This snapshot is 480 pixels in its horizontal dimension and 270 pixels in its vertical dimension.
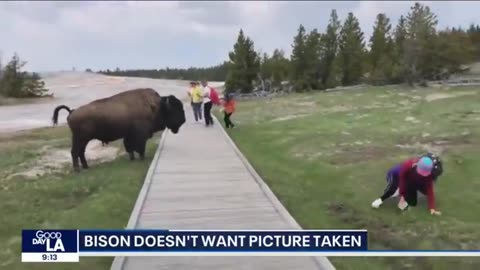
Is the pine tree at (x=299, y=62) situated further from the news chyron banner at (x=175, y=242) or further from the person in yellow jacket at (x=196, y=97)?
the news chyron banner at (x=175, y=242)

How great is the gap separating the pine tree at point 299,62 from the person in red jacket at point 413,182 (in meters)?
43.6

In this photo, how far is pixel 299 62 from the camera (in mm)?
56188

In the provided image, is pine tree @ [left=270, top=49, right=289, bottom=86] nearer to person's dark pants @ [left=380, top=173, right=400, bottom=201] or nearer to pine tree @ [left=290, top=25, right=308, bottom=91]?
pine tree @ [left=290, top=25, right=308, bottom=91]

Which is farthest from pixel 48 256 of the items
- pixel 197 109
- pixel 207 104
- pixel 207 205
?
pixel 197 109

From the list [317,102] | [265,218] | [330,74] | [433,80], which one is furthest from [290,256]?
[330,74]

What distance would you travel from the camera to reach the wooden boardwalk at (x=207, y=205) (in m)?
7.71

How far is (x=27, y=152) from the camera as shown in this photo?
2047 cm

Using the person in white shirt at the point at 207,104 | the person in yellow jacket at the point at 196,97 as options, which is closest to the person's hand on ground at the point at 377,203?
the person in white shirt at the point at 207,104

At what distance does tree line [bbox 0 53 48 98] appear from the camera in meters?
67.4

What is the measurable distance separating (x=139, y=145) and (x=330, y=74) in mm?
41593

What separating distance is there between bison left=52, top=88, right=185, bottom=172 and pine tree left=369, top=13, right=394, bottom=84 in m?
36.4

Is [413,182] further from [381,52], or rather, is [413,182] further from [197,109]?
[381,52]

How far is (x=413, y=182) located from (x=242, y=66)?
151ft

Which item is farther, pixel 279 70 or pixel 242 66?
Answer: pixel 279 70
